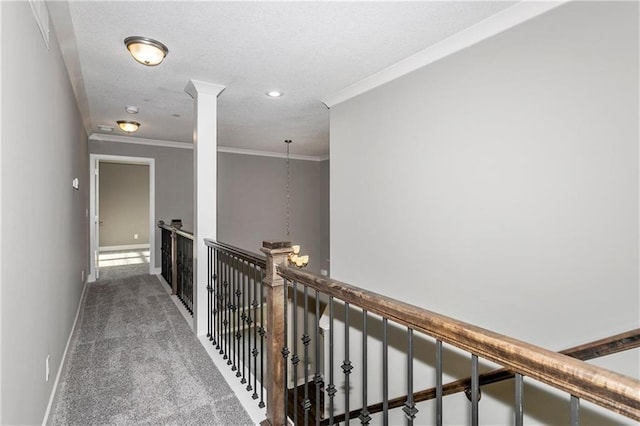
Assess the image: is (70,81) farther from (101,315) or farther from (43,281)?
(101,315)

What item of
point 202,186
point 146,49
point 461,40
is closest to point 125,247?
point 202,186

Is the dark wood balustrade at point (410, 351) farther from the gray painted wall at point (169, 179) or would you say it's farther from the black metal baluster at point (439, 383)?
the gray painted wall at point (169, 179)

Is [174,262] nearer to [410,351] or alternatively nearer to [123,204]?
[410,351]

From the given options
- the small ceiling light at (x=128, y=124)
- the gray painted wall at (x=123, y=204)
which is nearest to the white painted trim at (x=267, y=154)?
the small ceiling light at (x=128, y=124)

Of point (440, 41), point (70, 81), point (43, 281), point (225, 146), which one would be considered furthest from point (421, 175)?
point (225, 146)

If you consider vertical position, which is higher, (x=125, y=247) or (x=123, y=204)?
(x=123, y=204)

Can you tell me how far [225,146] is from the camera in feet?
22.3

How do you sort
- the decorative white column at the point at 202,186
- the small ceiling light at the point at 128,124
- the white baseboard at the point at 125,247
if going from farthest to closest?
the white baseboard at the point at 125,247 < the small ceiling light at the point at 128,124 < the decorative white column at the point at 202,186

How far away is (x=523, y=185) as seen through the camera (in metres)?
2.09

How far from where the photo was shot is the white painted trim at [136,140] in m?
5.61

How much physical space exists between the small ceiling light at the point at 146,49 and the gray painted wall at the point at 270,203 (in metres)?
4.44

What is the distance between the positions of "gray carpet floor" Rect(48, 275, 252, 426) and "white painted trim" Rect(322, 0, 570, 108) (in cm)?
289

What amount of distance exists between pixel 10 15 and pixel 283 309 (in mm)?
1787

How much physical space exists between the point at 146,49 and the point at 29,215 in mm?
1502
